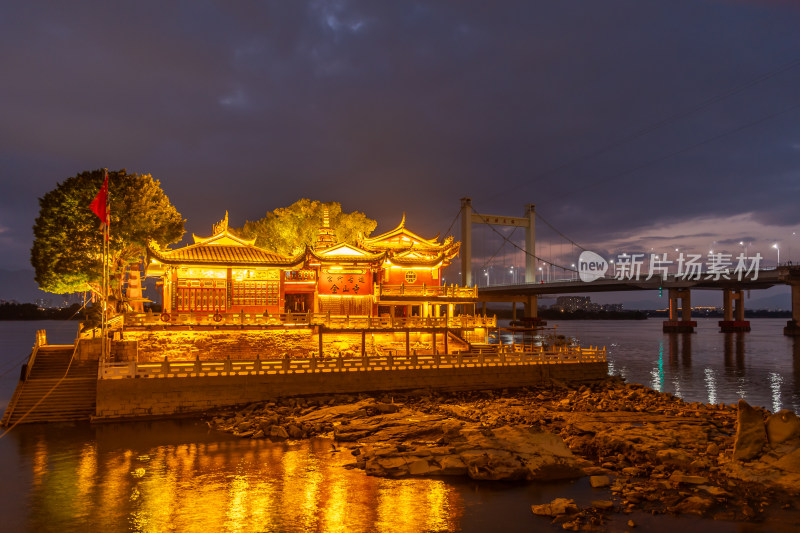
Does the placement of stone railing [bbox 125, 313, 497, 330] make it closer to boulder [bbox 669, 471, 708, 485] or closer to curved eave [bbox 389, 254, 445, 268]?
curved eave [bbox 389, 254, 445, 268]

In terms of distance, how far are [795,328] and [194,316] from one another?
92655 mm

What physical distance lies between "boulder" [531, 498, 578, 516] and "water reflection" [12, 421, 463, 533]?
2.16m

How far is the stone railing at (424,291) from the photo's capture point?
3994 cm

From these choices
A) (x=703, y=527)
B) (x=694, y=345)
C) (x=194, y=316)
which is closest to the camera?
(x=703, y=527)

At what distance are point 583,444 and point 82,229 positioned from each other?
3111 centimetres

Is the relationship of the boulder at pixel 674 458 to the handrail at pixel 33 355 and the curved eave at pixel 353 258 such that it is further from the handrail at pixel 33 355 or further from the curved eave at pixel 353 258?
the handrail at pixel 33 355

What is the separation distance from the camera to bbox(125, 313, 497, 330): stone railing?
31656mm

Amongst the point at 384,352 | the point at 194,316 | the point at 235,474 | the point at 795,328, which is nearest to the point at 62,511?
the point at 235,474

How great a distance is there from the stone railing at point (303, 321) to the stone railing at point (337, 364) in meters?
3.68

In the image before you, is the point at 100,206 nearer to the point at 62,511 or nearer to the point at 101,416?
the point at 101,416

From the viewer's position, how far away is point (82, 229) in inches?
1406

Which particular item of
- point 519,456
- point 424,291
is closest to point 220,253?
point 424,291

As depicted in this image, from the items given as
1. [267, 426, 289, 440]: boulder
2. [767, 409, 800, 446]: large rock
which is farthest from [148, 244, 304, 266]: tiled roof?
[767, 409, 800, 446]: large rock

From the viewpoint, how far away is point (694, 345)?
7975cm
